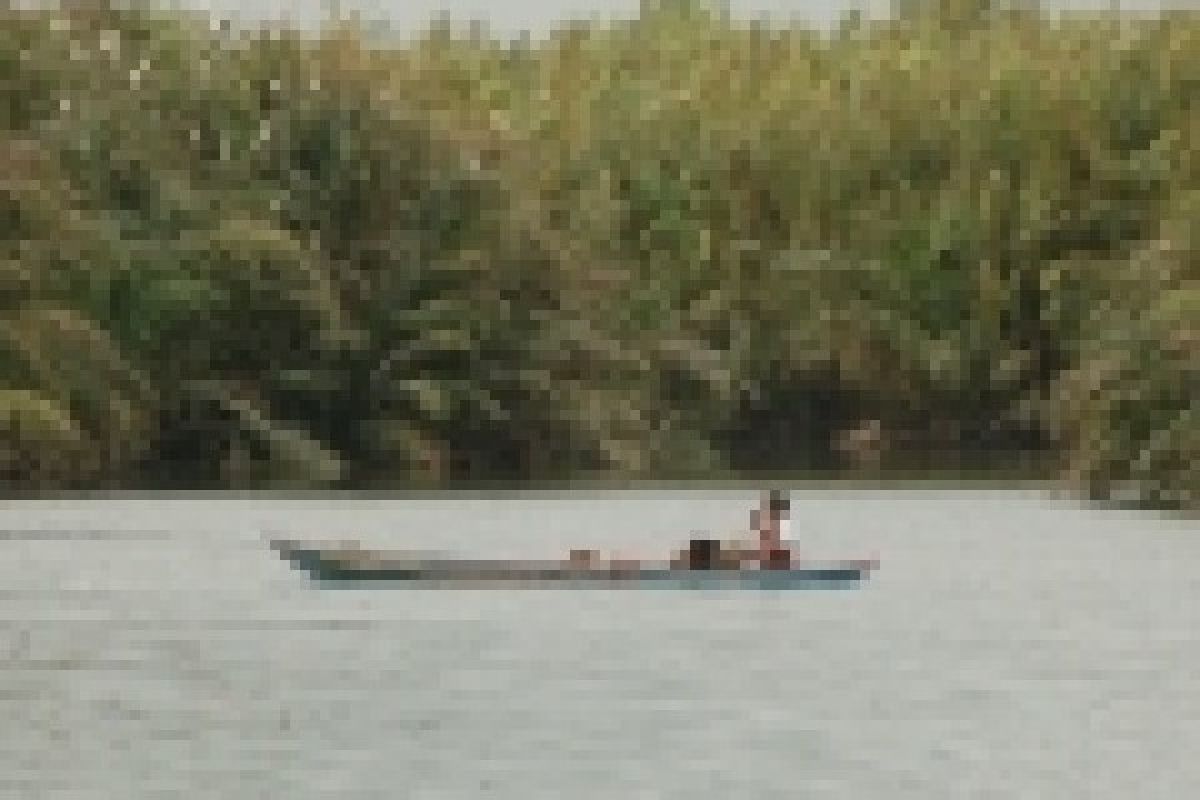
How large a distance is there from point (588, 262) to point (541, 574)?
33.1 meters

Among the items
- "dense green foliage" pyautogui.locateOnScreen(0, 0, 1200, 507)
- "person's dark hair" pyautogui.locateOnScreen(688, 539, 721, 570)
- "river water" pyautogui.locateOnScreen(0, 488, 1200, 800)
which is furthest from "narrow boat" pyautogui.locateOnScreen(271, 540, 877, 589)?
"dense green foliage" pyautogui.locateOnScreen(0, 0, 1200, 507)

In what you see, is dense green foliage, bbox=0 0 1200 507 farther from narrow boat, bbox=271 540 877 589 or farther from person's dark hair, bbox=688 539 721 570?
person's dark hair, bbox=688 539 721 570

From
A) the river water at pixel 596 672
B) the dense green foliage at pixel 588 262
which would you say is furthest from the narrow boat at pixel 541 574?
the dense green foliage at pixel 588 262

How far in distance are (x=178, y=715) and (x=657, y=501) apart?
29617mm

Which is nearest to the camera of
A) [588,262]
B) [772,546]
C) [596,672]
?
[596,672]

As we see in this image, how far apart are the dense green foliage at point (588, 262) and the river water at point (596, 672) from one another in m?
11.0

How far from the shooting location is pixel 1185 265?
57344mm

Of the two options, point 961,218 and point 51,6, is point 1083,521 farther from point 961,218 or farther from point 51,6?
point 961,218

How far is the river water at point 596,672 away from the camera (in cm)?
2562

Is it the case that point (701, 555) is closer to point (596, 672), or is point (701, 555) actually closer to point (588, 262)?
point (596, 672)

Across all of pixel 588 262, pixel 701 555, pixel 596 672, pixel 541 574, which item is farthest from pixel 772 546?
pixel 588 262

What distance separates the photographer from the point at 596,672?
32.4 m

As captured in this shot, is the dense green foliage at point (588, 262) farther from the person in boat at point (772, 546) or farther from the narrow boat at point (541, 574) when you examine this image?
the narrow boat at point (541, 574)

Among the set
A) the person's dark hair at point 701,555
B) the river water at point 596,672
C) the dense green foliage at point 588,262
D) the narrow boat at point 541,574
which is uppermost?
the dense green foliage at point 588,262
